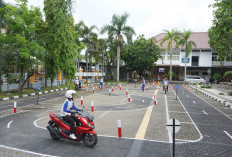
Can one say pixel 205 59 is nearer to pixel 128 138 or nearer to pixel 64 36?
pixel 64 36

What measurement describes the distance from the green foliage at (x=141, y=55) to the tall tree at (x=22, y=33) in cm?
2657

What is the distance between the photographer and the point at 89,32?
35.2 metres

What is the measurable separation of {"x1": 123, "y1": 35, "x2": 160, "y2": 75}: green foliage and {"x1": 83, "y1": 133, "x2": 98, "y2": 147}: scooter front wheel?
37.7 m

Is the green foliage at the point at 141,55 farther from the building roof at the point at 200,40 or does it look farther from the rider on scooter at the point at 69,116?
the rider on scooter at the point at 69,116

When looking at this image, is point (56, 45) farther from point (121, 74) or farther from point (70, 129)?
point (121, 74)

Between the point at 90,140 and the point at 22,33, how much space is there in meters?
17.2

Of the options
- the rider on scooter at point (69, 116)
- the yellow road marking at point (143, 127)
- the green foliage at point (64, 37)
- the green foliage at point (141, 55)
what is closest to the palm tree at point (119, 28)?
the green foliage at point (141, 55)

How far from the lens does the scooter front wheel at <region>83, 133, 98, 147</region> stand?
22.6ft

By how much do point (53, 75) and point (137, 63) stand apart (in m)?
23.9

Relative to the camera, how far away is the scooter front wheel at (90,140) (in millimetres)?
6887

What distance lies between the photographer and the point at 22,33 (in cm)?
2023

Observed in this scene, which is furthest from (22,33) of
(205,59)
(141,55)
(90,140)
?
(205,59)

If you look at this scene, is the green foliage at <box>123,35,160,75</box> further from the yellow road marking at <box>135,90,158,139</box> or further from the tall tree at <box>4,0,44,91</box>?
the yellow road marking at <box>135,90,158,139</box>

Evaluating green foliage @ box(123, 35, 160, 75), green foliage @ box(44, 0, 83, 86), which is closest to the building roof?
green foliage @ box(123, 35, 160, 75)
